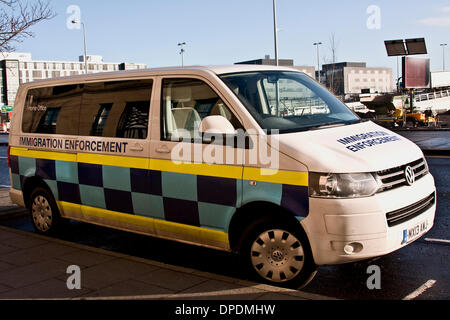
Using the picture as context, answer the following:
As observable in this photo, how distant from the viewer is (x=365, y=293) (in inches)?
170

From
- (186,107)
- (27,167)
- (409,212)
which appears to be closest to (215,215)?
(186,107)

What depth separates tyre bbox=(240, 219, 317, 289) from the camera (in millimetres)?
4199

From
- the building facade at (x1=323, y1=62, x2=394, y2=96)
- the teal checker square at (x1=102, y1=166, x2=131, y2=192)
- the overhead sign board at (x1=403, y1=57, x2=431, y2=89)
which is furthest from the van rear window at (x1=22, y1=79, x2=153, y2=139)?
the building facade at (x1=323, y1=62, x2=394, y2=96)

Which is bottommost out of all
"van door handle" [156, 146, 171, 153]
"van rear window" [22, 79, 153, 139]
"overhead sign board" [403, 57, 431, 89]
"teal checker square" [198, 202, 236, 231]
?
"teal checker square" [198, 202, 236, 231]

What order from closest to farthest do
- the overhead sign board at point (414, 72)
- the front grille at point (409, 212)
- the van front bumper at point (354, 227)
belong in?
the van front bumper at point (354, 227) → the front grille at point (409, 212) → the overhead sign board at point (414, 72)

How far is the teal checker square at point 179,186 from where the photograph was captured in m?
4.72

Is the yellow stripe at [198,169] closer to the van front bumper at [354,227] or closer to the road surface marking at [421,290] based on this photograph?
the van front bumper at [354,227]

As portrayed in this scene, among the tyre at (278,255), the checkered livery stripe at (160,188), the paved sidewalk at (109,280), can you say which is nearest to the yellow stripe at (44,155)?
the checkered livery stripe at (160,188)

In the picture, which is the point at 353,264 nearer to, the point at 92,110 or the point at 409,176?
the point at 409,176

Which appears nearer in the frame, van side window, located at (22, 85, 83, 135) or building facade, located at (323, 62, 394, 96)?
van side window, located at (22, 85, 83, 135)

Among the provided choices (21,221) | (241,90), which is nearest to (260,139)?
(241,90)

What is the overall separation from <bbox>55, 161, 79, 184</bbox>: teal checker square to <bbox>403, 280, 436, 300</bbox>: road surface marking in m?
3.69

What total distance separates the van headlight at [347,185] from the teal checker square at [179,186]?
1.25m

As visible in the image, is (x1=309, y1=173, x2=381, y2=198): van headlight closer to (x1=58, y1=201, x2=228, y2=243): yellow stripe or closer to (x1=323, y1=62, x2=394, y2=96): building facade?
(x1=58, y1=201, x2=228, y2=243): yellow stripe
